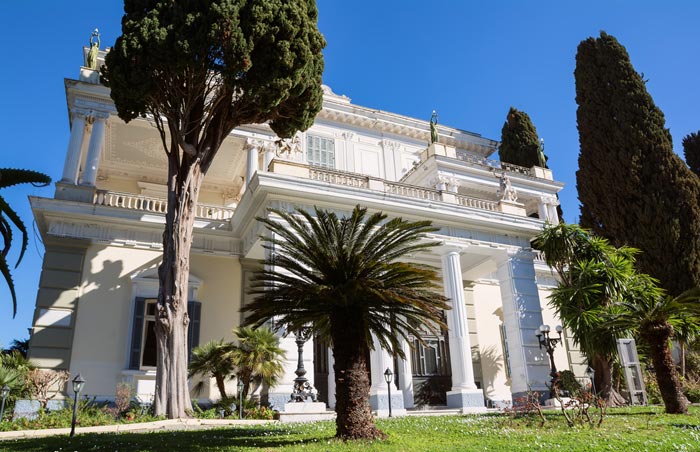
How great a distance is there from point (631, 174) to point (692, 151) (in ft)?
51.2

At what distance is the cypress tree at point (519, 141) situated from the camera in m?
28.5

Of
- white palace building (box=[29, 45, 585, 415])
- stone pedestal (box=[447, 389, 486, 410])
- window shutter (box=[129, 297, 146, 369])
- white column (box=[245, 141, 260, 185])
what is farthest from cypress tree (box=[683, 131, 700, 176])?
window shutter (box=[129, 297, 146, 369])

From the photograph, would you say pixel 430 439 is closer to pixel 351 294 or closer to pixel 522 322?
pixel 351 294

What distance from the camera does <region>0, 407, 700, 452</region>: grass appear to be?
23.2 feet

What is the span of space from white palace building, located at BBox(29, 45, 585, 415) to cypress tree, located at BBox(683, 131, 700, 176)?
19.7 m

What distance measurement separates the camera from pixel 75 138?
674 inches

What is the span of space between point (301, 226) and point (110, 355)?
29.4 feet

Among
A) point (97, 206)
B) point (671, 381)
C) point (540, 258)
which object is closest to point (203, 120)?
point (97, 206)

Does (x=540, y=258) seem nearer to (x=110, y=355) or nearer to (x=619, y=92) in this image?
(x=619, y=92)

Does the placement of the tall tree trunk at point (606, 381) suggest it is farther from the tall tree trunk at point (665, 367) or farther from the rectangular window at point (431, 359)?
the rectangular window at point (431, 359)

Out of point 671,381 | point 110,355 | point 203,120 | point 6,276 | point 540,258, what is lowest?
point 671,381

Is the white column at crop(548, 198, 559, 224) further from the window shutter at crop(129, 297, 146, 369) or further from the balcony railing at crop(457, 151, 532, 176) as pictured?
the window shutter at crop(129, 297, 146, 369)

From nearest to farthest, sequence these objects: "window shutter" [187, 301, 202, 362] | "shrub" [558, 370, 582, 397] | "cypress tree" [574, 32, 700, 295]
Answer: "window shutter" [187, 301, 202, 362] → "shrub" [558, 370, 582, 397] → "cypress tree" [574, 32, 700, 295]

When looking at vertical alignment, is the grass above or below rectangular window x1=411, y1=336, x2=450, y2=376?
below
